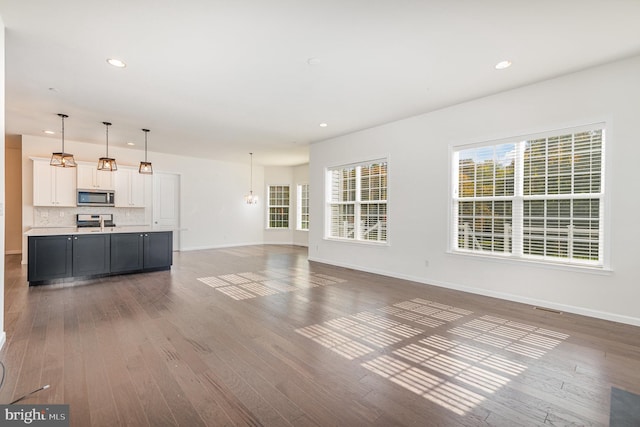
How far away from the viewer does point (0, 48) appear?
2.70 metres

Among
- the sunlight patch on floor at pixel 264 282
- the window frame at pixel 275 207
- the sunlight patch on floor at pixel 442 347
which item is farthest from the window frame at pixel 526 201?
the window frame at pixel 275 207

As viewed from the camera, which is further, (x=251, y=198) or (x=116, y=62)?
(x=251, y=198)

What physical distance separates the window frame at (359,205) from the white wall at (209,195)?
395 cm

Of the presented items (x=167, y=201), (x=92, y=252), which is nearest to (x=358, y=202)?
(x=92, y=252)

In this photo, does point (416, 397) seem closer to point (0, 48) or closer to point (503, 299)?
point (503, 299)

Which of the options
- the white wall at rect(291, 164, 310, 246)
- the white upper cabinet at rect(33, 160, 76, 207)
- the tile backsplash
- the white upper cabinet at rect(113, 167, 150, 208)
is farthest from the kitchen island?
the white wall at rect(291, 164, 310, 246)

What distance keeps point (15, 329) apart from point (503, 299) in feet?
19.8

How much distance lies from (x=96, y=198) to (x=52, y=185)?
88 cm

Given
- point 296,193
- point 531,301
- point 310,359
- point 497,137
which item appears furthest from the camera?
point 296,193

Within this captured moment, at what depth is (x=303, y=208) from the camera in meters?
11.2

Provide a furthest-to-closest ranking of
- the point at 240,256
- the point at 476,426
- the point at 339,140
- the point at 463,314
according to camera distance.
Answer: the point at 240,256, the point at 339,140, the point at 463,314, the point at 476,426

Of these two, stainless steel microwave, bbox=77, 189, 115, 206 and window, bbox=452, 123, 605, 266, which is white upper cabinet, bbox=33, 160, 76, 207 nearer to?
stainless steel microwave, bbox=77, 189, 115, 206

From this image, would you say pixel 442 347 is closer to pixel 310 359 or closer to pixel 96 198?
pixel 310 359

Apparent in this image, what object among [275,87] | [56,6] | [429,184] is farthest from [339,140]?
[56,6]
